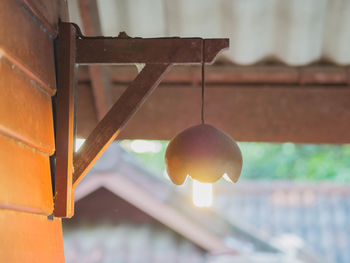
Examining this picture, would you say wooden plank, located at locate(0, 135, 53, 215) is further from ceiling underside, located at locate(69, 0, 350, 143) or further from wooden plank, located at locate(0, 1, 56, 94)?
ceiling underside, located at locate(69, 0, 350, 143)

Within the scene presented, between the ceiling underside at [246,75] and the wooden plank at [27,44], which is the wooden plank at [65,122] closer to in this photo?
the wooden plank at [27,44]

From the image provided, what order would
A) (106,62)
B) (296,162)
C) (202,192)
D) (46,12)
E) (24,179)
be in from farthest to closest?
(296,162) → (202,192) → (106,62) → (46,12) → (24,179)

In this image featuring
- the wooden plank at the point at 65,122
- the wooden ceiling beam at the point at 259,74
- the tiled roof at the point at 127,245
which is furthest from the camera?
the tiled roof at the point at 127,245

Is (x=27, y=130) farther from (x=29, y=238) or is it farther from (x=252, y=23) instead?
(x=252, y=23)

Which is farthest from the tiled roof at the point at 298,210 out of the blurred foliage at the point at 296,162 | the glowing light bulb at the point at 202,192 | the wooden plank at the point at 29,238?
the blurred foliage at the point at 296,162

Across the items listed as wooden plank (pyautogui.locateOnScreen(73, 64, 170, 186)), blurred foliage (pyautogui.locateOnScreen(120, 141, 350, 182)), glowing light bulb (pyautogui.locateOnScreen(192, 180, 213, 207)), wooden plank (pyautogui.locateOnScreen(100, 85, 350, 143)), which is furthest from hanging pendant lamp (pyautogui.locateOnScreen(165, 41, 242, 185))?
blurred foliage (pyautogui.locateOnScreen(120, 141, 350, 182))

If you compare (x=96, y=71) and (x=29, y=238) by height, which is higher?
(x=29, y=238)

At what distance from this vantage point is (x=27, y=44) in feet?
5.82

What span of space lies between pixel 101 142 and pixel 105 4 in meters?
1.43

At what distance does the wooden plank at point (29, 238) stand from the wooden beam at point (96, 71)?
4.40ft

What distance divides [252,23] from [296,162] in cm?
1588

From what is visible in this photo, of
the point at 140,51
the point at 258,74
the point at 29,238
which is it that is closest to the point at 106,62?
the point at 140,51

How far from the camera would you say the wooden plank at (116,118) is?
2168mm

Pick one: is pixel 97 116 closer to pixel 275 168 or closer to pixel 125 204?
pixel 125 204
